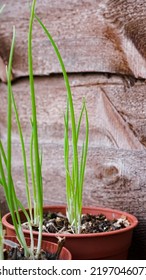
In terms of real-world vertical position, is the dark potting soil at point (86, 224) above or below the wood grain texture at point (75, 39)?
below

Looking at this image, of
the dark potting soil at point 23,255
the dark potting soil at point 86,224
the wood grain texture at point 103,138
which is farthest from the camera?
the wood grain texture at point 103,138

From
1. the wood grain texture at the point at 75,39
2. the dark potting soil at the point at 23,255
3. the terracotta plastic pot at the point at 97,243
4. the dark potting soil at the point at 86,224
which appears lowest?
the dark potting soil at the point at 86,224

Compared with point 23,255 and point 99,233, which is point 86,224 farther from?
point 23,255

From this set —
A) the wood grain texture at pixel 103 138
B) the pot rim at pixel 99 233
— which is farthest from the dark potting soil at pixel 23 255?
the wood grain texture at pixel 103 138

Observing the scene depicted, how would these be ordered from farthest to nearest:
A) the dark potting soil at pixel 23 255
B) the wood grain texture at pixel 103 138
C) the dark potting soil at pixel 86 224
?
the wood grain texture at pixel 103 138
the dark potting soil at pixel 86 224
the dark potting soil at pixel 23 255

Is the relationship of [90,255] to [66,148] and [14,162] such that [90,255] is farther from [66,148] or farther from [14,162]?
[14,162]

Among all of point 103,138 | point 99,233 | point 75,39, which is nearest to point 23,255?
point 99,233

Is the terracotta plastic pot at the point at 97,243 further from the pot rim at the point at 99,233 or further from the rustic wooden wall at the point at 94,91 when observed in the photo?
the rustic wooden wall at the point at 94,91
